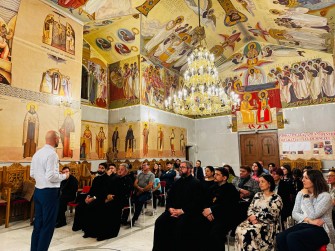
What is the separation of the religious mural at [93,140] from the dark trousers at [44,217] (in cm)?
825

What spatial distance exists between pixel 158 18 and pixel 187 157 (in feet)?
30.6

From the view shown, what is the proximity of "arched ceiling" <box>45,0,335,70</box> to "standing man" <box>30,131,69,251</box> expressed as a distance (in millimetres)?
7397

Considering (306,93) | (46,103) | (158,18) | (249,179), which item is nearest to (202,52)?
(158,18)

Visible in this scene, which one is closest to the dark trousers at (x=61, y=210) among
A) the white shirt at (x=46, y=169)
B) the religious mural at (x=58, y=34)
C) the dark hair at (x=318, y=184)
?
the white shirt at (x=46, y=169)

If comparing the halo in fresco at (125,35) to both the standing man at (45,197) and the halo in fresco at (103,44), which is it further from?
the standing man at (45,197)

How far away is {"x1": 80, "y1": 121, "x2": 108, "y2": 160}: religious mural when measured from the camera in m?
11.8

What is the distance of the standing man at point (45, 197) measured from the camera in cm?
348

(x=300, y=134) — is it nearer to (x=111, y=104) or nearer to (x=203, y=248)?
(x=111, y=104)

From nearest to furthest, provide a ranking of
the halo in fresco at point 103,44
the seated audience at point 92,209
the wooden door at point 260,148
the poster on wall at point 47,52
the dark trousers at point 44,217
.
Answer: the dark trousers at point 44,217
the seated audience at point 92,209
the poster on wall at point 47,52
the halo in fresco at point 103,44
the wooden door at point 260,148

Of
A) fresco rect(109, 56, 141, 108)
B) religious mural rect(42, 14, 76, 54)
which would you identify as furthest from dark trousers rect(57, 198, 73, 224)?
fresco rect(109, 56, 141, 108)

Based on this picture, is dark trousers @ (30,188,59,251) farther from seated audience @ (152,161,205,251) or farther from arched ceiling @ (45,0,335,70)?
arched ceiling @ (45,0,335,70)

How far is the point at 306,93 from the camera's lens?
13492 millimetres

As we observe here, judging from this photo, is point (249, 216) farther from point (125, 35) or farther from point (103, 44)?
point (103, 44)

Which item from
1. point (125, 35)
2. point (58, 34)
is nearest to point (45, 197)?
point (58, 34)
